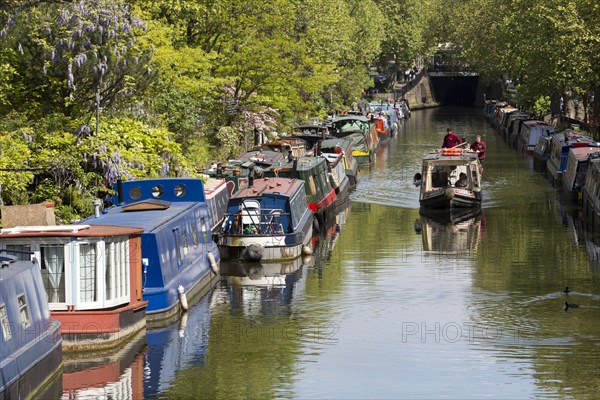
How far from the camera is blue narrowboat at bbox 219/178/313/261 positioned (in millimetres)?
39469

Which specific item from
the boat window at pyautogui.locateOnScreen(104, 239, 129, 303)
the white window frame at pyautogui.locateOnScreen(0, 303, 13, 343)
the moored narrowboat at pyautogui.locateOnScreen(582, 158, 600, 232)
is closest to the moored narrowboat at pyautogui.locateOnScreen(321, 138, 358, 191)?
the moored narrowboat at pyautogui.locateOnScreen(582, 158, 600, 232)

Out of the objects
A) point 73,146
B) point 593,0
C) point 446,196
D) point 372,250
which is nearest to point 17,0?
point 73,146

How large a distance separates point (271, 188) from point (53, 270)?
16.4 m

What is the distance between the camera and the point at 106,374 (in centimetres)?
2608

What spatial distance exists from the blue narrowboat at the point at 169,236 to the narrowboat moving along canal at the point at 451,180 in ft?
55.6

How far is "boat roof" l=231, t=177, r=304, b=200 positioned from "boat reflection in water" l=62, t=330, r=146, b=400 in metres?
13.4

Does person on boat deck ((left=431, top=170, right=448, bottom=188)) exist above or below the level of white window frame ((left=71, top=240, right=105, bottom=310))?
below

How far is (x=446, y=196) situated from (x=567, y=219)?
4.90 metres

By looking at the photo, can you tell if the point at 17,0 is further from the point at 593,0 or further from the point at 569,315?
the point at 593,0

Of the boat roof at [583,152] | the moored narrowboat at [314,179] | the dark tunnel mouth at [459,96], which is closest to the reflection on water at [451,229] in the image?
the moored narrowboat at [314,179]

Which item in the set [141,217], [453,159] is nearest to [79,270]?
[141,217]

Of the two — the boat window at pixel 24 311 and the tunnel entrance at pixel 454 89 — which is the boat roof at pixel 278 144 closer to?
the boat window at pixel 24 311

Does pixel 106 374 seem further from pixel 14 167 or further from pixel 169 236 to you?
pixel 14 167

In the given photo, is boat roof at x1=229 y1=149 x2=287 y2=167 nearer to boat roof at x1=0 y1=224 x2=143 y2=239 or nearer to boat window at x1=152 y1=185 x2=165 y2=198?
boat window at x1=152 y1=185 x2=165 y2=198
